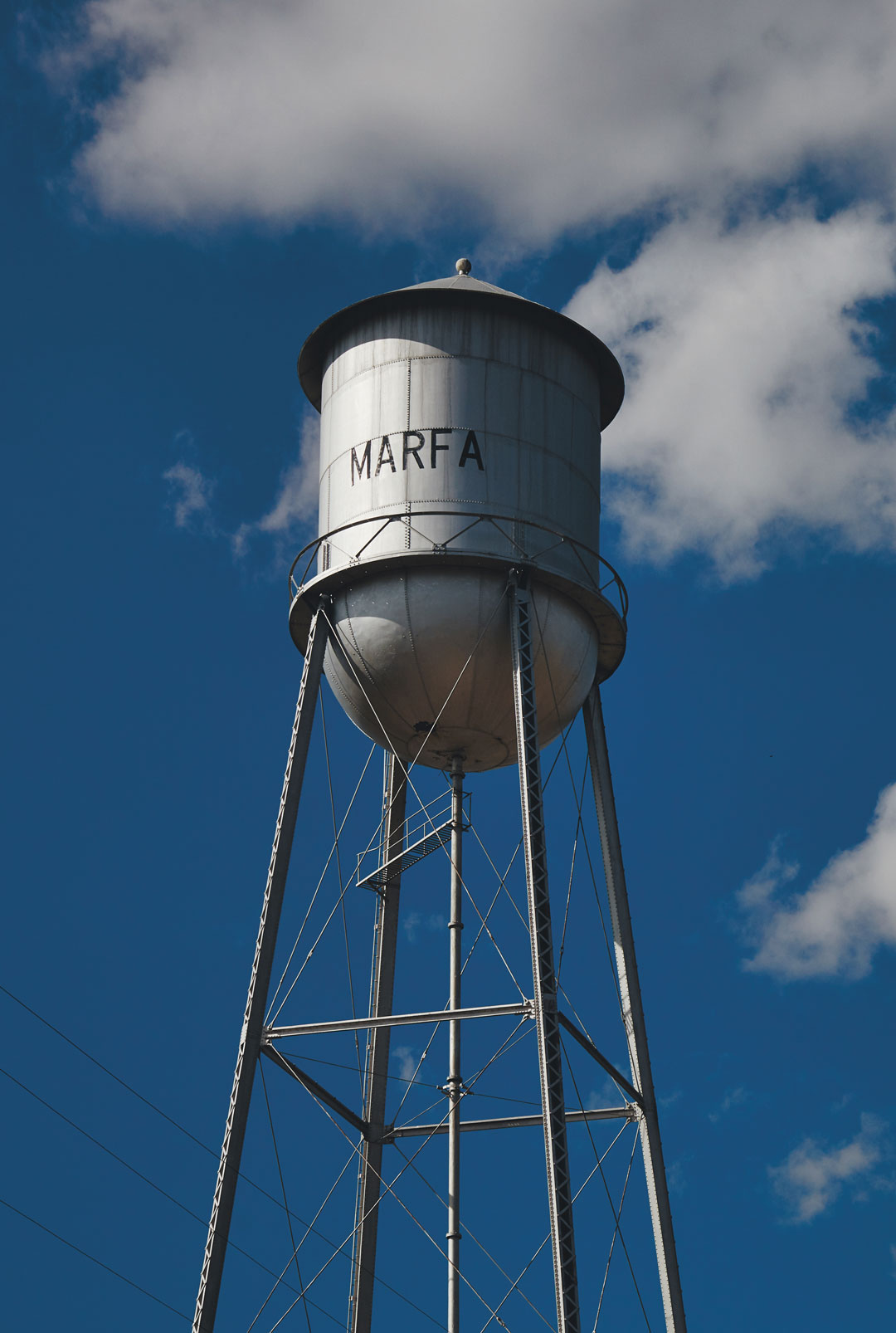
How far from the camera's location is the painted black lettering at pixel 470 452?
77.8ft

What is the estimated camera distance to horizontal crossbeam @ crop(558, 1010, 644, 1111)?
2292 cm

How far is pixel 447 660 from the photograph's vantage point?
23.3 m

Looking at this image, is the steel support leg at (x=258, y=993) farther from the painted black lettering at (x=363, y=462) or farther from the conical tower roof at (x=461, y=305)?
the conical tower roof at (x=461, y=305)

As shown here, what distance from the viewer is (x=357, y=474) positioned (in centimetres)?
2422

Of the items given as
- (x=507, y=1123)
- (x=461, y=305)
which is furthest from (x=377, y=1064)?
(x=461, y=305)

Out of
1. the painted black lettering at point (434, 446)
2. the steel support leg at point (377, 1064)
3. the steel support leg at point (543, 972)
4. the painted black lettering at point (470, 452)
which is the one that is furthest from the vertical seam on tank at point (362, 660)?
the steel support leg at point (377, 1064)

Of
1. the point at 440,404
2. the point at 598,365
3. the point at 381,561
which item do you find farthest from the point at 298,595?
the point at 598,365

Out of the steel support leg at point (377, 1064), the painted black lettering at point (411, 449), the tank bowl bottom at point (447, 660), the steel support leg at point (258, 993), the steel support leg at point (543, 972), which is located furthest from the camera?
the steel support leg at point (377, 1064)

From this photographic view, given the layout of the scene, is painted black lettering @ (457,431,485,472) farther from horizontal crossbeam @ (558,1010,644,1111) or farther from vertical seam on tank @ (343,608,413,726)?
horizontal crossbeam @ (558,1010,644,1111)

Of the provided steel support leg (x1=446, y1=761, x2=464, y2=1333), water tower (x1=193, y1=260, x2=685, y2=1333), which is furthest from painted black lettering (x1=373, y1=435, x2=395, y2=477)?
steel support leg (x1=446, y1=761, x2=464, y2=1333)

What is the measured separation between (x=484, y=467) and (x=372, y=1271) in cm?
1076

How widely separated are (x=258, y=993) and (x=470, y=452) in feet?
23.7

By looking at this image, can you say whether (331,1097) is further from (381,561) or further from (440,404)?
(440,404)

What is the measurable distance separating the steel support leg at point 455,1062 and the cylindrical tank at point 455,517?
2.49 ft
